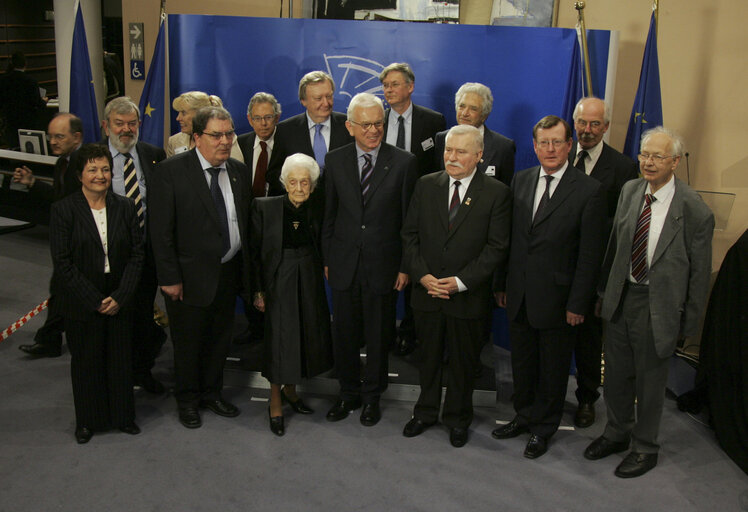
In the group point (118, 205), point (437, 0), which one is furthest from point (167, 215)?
point (437, 0)

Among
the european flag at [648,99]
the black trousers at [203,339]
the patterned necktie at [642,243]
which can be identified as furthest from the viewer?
the european flag at [648,99]

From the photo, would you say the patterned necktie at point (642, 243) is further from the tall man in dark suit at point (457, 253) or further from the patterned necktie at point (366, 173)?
the patterned necktie at point (366, 173)

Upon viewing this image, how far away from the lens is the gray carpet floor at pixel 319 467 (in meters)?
3.37

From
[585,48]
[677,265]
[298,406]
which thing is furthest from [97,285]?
[585,48]

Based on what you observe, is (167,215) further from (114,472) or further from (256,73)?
(256,73)

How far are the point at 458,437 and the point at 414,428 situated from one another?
257mm

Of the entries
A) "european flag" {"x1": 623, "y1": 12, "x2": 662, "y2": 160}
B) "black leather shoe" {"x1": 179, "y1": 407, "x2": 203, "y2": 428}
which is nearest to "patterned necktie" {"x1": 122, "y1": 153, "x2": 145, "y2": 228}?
"black leather shoe" {"x1": 179, "y1": 407, "x2": 203, "y2": 428}

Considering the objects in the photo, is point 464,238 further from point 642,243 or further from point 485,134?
point 485,134

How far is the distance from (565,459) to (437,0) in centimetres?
385

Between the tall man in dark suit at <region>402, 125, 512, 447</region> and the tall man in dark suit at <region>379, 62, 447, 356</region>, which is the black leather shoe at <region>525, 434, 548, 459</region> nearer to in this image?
the tall man in dark suit at <region>402, 125, 512, 447</region>

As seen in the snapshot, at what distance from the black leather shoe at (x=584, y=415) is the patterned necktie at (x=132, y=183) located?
2.85 meters

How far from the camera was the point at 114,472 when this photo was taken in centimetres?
354

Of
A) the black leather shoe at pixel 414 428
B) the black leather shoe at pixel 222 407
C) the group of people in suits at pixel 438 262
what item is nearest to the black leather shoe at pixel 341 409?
the group of people in suits at pixel 438 262

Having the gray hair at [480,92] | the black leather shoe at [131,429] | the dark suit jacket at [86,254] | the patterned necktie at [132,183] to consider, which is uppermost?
the gray hair at [480,92]
